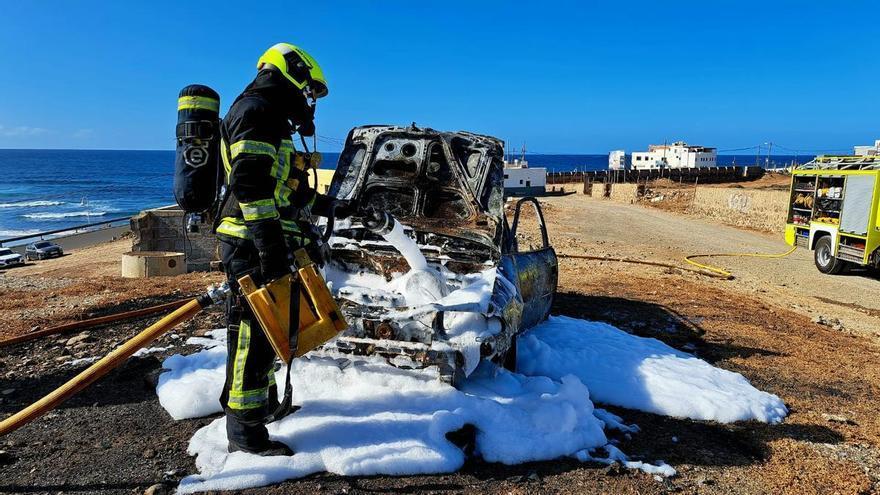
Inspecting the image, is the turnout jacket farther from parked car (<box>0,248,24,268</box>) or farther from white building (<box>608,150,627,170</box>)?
white building (<box>608,150,627,170</box>)

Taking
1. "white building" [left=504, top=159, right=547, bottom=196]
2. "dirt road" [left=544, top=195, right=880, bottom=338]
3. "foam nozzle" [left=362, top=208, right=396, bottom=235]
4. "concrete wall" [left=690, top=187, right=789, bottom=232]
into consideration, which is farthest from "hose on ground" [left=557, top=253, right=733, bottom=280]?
"white building" [left=504, top=159, right=547, bottom=196]

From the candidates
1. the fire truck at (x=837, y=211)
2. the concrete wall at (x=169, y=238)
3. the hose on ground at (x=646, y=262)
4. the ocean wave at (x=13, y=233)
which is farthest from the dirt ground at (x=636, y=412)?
the ocean wave at (x=13, y=233)

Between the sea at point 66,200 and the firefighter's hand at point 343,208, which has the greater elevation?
the firefighter's hand at point 343,208

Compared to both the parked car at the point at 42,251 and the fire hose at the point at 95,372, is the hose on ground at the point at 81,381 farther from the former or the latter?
the parked car at the point at 42,251

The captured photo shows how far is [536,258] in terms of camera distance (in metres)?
5.84

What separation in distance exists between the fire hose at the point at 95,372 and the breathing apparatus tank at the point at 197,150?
1.94ft

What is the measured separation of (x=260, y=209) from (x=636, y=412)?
3267 mm

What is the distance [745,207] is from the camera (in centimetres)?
2408

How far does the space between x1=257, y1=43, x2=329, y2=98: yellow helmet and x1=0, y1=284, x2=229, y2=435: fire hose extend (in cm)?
131

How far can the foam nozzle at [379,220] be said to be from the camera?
414cm

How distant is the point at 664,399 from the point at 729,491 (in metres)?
1.33

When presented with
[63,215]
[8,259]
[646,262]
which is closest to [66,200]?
[63,215]

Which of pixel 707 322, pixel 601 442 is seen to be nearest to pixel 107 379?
pixel 601 442

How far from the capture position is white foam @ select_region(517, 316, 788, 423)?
462 cm
